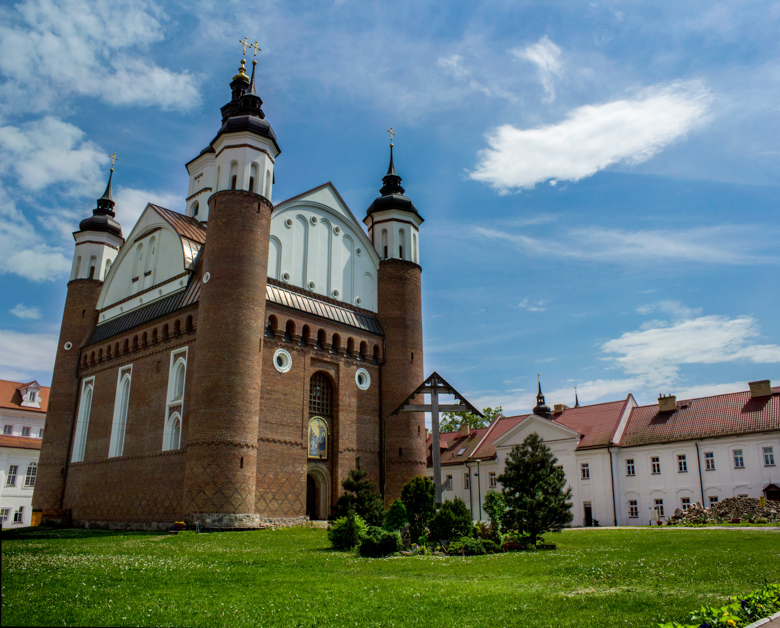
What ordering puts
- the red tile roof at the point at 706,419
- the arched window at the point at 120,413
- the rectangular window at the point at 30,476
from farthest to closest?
1. the rectangular window at the point at 30,476
2. the red tile roof at the point at 706,419
3. the arched window at the point at 120,413

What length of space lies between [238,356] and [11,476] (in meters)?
32.2

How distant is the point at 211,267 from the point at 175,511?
11259 mm

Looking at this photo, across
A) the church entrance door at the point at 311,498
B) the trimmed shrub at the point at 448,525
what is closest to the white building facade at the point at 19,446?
the church entrance door at the point at 311,498

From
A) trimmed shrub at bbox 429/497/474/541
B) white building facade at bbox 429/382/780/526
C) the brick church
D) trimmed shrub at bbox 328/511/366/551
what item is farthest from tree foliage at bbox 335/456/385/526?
white building facade at bbox 429/382/780/526

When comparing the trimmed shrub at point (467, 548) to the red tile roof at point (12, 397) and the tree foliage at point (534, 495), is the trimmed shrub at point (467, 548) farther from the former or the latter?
the red tile roof at point (12, 397)

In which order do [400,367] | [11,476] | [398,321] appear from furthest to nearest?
[11,476] < [398,321] < [400,367]

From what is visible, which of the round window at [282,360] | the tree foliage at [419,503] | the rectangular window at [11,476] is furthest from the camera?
the rectangular window at [11,476]

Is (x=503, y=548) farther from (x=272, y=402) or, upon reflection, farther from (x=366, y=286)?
(x=366, y=286)

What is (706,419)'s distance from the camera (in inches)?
1522

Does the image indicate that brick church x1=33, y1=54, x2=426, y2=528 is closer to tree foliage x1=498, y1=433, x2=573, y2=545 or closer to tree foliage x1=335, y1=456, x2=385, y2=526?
tree foliage x1=335, y1=456, x2=385, y2=526

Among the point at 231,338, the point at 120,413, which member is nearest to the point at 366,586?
the point at 231,338

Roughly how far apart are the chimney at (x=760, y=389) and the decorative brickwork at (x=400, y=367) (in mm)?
20534

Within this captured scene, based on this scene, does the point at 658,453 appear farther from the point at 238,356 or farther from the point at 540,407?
the point at 238,356

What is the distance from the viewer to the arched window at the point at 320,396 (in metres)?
32.9
